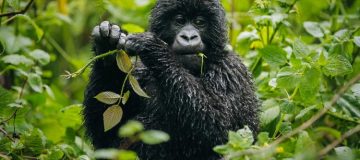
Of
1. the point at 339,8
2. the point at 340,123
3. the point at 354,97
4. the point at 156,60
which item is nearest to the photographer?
the point at 156,60

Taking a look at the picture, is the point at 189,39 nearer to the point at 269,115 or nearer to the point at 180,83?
the point at 180,83

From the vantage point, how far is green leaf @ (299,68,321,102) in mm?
4128

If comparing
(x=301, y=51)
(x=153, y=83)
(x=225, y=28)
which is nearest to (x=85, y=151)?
(x=153, y=83)

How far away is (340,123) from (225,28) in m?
1.11

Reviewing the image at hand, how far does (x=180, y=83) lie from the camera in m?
4.21

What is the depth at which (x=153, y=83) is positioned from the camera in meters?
4.47

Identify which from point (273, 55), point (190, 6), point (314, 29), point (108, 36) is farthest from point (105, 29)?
point (314, 29)

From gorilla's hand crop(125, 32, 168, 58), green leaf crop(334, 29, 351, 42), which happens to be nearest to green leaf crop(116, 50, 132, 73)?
gorilla's hand crop(125, 32, 168, 58)

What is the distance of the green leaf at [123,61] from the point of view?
3.92 m

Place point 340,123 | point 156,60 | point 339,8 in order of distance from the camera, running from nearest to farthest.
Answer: point 156,60 < point 340,123 < point 339,8

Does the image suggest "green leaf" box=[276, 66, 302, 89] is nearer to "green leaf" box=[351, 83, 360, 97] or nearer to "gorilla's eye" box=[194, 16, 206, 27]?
"green leaf" box=[351, 83, 360, 97]

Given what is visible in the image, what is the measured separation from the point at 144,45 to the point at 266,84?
1377mm

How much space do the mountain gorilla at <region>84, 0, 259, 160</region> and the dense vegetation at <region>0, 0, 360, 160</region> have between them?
205mm

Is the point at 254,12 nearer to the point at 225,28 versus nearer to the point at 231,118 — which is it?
the point at 225,28
